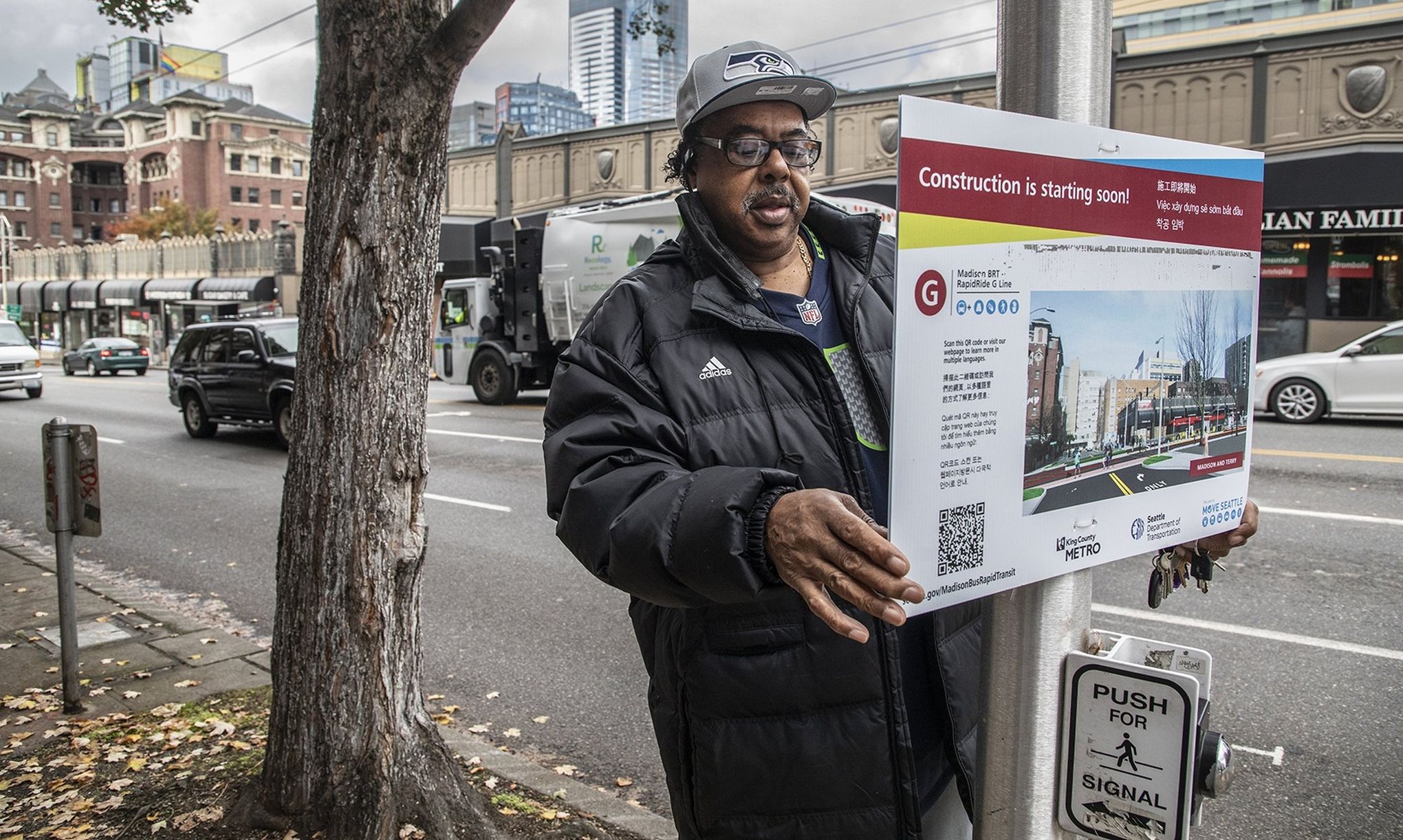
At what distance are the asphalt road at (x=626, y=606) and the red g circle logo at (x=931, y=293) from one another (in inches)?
127

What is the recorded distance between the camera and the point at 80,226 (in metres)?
98.8

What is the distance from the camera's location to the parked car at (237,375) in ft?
47.7

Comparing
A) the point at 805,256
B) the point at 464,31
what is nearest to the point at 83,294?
the point at 464,31

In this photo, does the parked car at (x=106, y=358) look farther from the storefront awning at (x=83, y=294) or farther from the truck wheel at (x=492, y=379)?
the storefront awning at (x=83, y=294)

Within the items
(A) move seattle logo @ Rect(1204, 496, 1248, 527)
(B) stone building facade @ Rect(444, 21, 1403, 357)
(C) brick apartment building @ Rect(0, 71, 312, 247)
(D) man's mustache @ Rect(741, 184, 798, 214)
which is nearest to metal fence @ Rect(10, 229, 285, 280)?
(C) brick apartment building @ Rect(0, 71, 312, 247)

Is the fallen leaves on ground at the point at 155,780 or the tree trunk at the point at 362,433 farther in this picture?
the fallen leaves on ground at the point at 155,780

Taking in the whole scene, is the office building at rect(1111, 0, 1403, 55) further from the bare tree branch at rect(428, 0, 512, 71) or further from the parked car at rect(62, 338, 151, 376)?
the bare tree branch at rect(428, 0, 512, 71)

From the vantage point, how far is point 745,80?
1.89m

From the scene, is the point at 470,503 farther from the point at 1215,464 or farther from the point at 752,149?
the point at 1215,464

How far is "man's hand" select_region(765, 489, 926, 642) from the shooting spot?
4.19 ft

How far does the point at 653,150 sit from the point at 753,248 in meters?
27.2

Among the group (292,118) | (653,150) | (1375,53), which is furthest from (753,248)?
(292,118)

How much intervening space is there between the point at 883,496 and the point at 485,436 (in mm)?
13567

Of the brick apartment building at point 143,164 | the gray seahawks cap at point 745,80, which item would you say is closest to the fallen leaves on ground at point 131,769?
the gray seahawks cap at point 745,80
